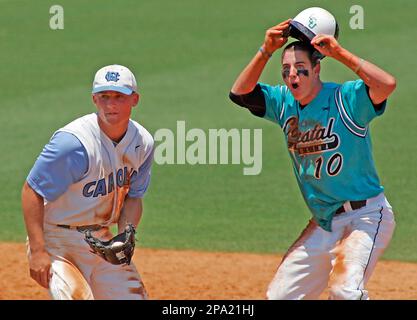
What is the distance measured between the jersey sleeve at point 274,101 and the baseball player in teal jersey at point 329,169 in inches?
3.6

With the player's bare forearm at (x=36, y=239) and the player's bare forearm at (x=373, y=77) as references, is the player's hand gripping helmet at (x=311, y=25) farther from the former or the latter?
the player's bare forearm at (x=36, y=239)

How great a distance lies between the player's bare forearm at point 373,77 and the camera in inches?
237

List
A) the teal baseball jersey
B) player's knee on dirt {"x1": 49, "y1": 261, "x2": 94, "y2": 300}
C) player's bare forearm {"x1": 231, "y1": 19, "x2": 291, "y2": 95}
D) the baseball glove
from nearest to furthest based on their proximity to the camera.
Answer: player's knee on dirt {"x1": 49, "y1": 261, "x2": 94, "y2": 300}
the baseball glove
the teal baseball jersey
player's bare forearm {"x1": 231, "y1": 19, "x2": 291, "y2": 95}

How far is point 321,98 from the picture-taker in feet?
21.0

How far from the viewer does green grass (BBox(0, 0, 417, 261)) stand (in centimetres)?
1068

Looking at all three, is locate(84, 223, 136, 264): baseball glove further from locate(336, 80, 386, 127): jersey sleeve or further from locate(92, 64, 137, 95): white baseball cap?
locate(336, 80, 386, 127): jersey sleeve

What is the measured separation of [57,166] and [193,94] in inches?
367

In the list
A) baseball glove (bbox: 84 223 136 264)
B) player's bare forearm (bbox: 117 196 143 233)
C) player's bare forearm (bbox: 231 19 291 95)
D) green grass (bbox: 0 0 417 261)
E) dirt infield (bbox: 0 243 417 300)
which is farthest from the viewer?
green grass (bbox: 0 0 417 261)

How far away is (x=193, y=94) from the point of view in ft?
49.9

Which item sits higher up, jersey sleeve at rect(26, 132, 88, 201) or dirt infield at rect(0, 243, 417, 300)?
jersey sleeve at rect(26, 132, 88, 201)

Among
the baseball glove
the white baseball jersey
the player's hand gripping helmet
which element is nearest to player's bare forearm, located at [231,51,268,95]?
the player's hand gripping helmet

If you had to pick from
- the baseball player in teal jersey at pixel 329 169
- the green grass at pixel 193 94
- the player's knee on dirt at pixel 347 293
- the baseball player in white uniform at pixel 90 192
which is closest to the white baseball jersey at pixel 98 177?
the baseball player in white uniform at pixel 90 192
